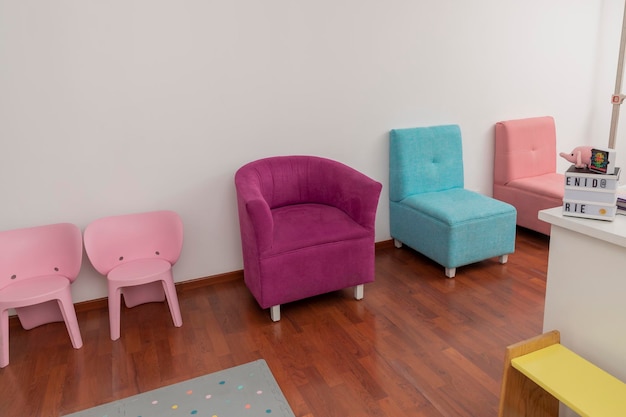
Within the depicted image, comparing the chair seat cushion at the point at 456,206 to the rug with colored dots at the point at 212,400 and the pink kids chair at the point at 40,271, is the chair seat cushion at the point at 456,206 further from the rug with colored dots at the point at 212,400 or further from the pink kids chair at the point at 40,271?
the pink kids chair at the point at 40,271

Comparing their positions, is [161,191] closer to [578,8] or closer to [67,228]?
[67,228]

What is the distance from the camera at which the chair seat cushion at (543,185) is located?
354 cm

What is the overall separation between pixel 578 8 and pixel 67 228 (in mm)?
4267

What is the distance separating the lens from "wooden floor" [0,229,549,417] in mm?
2061

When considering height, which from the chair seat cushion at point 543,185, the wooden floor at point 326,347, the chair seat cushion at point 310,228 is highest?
the chair seat cushion at point 310,228

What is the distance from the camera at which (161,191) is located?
2.94 meters

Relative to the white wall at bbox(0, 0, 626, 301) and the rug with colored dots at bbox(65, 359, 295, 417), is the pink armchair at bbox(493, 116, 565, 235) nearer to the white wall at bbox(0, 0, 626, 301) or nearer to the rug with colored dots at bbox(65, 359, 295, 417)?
the white wall at bbox(0, 0, 626, 301)

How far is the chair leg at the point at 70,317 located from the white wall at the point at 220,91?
437 millimetres

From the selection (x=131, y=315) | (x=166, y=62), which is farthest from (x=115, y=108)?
(x=131, y=315)

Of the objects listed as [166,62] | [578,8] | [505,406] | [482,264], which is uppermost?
[578,8]

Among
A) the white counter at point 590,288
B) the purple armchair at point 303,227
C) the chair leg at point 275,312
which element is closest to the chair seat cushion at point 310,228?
the purple armchair at point 303,227

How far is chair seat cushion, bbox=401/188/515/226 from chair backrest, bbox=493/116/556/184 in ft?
2.10

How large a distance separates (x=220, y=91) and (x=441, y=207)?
1616 millimetres

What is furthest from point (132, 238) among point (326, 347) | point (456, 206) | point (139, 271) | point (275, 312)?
point (456, 206)
